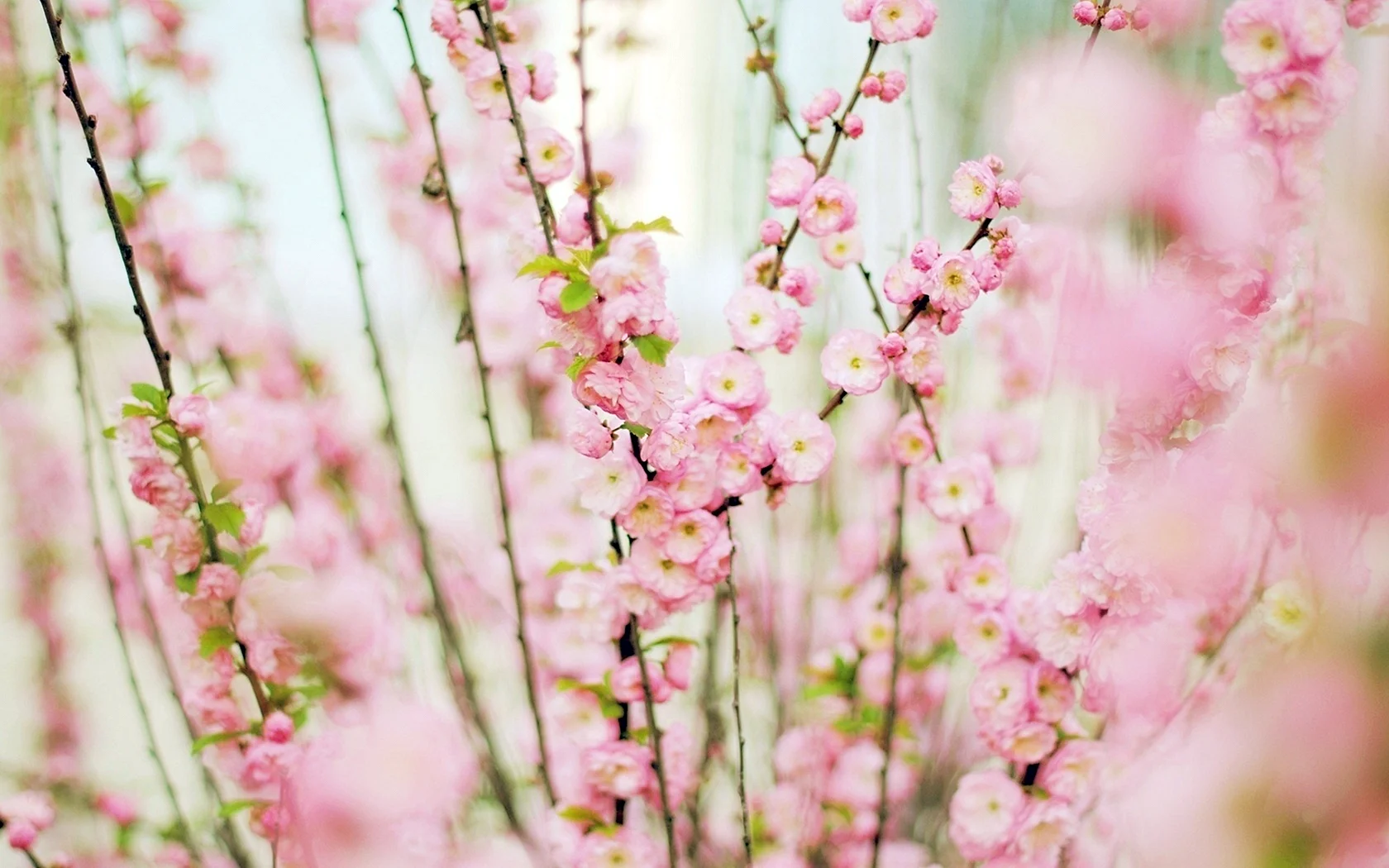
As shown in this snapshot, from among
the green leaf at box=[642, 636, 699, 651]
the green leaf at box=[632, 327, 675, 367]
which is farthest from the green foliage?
the green leaf at box=[642, 636, 699, 651]

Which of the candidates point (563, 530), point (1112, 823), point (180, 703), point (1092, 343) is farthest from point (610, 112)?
point (1112, 823)

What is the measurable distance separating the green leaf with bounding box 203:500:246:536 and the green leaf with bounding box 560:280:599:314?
0.24 meters

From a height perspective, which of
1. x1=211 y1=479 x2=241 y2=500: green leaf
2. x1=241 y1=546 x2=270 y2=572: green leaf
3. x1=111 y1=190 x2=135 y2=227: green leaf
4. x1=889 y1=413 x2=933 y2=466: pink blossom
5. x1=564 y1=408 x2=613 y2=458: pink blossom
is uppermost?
x1=111 y1=190 x2=135 y2=227: green leaf

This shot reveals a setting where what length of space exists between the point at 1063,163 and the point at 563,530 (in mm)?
596

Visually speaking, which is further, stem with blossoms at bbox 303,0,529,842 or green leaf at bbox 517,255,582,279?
stem with blossoms at bbox 303,0,529,842

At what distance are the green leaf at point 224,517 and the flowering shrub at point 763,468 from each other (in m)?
0.01

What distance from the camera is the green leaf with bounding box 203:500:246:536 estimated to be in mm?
544

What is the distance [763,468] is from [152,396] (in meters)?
0.35

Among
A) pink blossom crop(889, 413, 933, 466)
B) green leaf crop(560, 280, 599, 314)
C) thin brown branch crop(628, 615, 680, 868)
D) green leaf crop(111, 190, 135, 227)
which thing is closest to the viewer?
green leaf crop(560, 280, 599, 314)

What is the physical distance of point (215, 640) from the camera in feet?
1.81

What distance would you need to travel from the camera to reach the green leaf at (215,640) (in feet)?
1.80

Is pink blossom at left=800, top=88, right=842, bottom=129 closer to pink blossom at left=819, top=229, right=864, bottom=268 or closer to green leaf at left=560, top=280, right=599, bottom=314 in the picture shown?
pink blossom at left=819, top=229, right=864, bottom=268

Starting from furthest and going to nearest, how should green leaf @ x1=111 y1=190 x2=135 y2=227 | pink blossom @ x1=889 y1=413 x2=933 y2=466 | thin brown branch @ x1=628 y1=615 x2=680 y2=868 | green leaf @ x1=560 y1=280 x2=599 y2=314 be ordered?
1. green leaf @ x1=111 y1=190 x2=135 y2=227
2. pink blossom @ x1=889 y1=413 x2=933 y2=466
3. thin brown branch @ x1=628 y1=615 x2=680 y2=868
4. green leaf @ x1=560 y1=280 x2=599 y2=314

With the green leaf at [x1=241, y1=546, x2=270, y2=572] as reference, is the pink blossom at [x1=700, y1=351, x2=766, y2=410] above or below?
above
